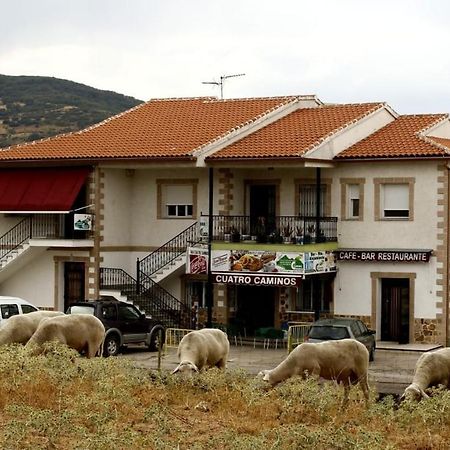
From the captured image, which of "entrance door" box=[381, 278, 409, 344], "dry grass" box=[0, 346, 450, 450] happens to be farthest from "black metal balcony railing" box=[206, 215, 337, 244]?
"dry grass" box=[0, 346, 450, 450]

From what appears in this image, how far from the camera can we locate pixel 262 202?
39031mm

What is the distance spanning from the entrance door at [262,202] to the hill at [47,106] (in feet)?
167

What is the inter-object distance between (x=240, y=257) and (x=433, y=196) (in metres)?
6.21

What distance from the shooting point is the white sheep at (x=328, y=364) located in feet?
72.2

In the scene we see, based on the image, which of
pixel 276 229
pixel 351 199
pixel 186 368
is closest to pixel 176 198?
pixel 276 229

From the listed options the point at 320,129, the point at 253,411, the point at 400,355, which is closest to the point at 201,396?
the point at 253,411

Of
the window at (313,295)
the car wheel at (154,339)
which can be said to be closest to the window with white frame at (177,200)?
the window at (313,295)

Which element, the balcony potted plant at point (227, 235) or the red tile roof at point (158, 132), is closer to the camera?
the balcony potted plant at point (227, 235)

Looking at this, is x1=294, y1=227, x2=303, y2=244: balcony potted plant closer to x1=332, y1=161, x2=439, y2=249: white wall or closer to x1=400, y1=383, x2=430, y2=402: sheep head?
x1=332, y1=161, x2=439, y2=249: white wall

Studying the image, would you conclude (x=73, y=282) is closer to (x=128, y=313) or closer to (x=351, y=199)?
(x=128, y=313)

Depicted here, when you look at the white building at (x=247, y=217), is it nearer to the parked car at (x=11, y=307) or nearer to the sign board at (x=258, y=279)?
the sign board at (x=258, y=279)

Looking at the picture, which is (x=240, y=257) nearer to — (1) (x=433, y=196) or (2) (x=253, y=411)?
(1) (x=433, y=196)

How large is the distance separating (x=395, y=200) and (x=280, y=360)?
7107mm

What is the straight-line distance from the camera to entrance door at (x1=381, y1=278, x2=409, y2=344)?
119 ft
